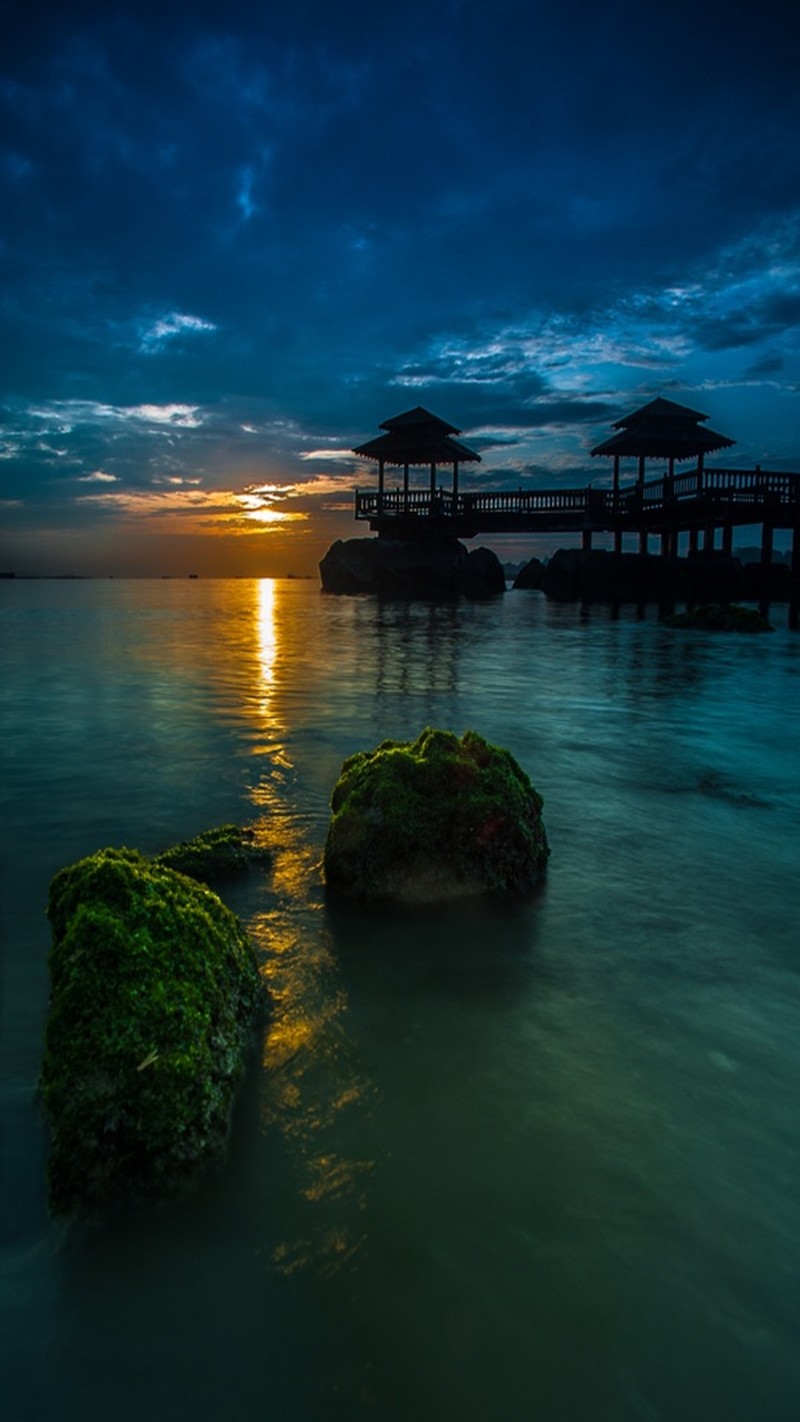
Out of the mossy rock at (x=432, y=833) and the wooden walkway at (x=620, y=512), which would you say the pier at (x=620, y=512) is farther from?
the mossy rock at (x=432, y=833)

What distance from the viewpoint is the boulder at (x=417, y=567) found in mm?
48625

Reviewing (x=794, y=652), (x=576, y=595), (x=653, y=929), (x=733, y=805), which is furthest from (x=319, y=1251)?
(x=576, y=595)

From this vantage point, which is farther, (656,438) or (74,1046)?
(656,438)

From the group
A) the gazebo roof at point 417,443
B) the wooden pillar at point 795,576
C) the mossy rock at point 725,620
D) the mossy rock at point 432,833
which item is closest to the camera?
the mossy rock at point 432,833

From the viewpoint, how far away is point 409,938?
442 centimetres

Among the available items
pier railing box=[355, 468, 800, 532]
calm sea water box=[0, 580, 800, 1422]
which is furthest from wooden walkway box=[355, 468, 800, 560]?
calm sea water box=[0, 580, 800, 1422]

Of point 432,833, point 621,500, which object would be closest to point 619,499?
point 621,500

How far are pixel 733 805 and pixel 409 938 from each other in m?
4.58

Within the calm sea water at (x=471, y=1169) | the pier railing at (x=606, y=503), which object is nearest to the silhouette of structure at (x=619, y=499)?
the pier railing at (x=606, y=503)

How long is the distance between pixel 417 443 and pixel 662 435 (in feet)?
44.8

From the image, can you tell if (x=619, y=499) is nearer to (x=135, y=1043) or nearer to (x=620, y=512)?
(x=620, y=512)

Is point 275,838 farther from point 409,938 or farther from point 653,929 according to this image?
point 653,929

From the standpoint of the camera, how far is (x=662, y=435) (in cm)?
3625

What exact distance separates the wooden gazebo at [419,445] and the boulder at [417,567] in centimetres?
491
